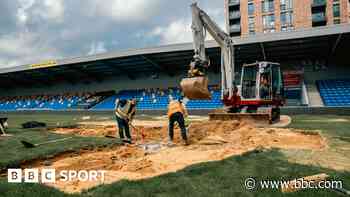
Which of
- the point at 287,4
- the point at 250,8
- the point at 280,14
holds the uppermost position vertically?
the point at 250,8

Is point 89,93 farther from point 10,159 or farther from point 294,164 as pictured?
point 294,164

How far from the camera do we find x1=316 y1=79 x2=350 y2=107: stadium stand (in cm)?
2470

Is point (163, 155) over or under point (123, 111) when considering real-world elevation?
under

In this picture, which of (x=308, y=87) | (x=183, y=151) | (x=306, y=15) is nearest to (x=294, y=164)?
(x=183, y=151)

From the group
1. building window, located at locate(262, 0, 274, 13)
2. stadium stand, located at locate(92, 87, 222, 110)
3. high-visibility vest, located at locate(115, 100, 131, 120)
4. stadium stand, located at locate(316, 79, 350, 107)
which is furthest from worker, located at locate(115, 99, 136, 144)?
building window, located at locate(262, 0, 274, 13)

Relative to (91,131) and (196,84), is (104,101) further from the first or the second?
(196,84)

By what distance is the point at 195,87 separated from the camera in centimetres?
1170

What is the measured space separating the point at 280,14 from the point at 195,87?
158 ft

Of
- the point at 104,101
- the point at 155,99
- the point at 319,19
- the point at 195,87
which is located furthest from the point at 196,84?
the point at 319,19

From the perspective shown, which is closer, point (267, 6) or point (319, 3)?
point (319, 3)

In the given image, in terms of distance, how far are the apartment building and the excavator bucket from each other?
45146 millimetres

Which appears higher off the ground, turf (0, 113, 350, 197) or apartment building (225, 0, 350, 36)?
apartment building (225, 0, 350, 36)

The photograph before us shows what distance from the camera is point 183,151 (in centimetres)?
869

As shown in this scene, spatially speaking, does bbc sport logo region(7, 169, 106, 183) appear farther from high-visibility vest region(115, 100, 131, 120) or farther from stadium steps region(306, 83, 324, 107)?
stadium steps region(306, 83, 324, 107)
